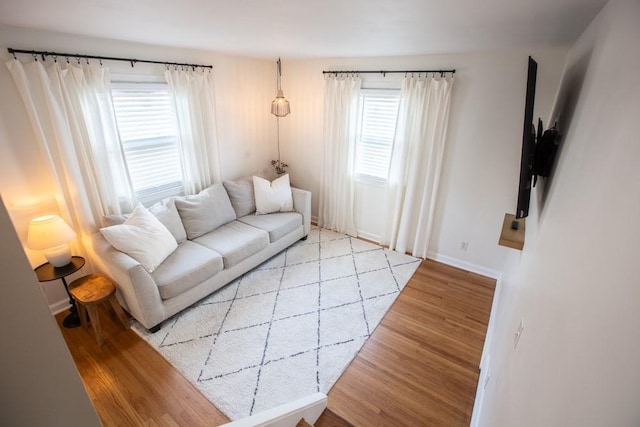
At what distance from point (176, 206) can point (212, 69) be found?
1.73 metres

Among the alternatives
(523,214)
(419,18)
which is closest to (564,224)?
(523,214)

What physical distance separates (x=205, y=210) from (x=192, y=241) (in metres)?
0.39

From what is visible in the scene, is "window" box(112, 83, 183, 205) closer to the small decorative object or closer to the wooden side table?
the wooden side table

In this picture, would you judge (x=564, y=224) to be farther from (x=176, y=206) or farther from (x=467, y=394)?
(x=176, y=206)

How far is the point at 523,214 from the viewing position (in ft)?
5.33

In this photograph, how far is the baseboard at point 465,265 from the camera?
11.4 feet

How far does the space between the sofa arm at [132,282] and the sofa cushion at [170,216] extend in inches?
20.9

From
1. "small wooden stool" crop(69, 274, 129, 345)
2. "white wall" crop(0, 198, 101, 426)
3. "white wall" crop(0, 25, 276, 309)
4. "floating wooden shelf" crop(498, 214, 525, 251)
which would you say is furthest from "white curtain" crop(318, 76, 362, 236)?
"white wall" crop(0, 198, 101, 426)

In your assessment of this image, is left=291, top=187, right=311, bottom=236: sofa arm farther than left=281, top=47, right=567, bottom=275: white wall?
Yes

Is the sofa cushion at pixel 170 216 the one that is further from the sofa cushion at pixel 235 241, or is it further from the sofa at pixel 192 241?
the sofa cushion at pixel 235 241

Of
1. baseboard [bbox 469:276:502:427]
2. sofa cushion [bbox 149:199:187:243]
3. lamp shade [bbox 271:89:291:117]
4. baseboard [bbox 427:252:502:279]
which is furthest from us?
lamp shade [bbox 271:89:291:117]

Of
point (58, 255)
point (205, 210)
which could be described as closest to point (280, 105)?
point (205, 210)

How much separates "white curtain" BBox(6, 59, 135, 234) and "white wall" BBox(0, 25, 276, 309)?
8 centimetres

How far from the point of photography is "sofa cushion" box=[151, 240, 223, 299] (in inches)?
101
